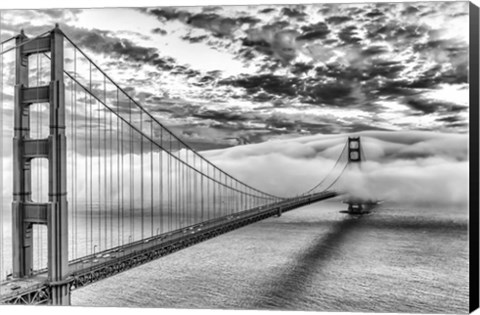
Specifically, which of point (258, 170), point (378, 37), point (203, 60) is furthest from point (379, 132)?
point (203, 60)

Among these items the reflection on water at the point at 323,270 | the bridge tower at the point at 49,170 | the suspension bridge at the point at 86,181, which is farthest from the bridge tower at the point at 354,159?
the bridge tower at the point at 49,170

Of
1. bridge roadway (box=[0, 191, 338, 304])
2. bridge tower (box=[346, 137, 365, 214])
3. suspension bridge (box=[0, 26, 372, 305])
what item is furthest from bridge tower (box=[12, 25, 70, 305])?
bridge tower (box=[346, 137, 365, 214])

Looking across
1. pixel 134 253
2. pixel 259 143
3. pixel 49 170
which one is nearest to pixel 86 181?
pixel 134 253

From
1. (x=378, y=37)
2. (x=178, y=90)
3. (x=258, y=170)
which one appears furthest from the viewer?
(x=258, y=170)

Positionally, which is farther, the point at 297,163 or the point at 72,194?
the point at 297,163

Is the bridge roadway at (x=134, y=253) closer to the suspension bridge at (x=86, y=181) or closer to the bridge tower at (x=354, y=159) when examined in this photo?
the suspension bridge at (x=86, y=181)

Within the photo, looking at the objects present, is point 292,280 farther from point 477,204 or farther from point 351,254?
point 477,204

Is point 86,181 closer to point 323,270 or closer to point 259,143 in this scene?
point 259,143
